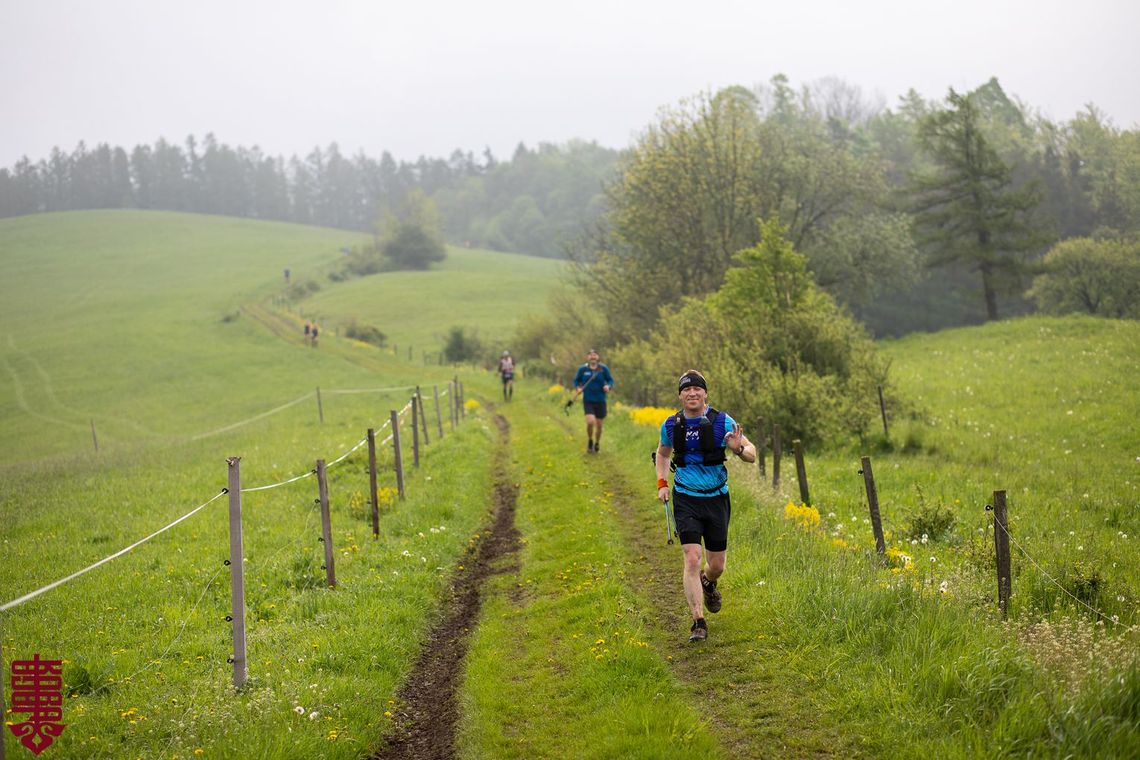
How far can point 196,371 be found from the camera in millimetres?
60375

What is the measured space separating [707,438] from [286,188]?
209m

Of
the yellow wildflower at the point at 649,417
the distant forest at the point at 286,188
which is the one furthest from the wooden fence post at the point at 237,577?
the distant forest at the point at 286,188

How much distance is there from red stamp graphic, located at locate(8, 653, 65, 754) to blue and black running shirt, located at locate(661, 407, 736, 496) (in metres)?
6.23

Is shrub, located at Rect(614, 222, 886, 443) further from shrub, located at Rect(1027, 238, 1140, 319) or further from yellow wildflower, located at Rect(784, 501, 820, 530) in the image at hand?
shrub, located at Rect(1027, 238, 1140, 319)

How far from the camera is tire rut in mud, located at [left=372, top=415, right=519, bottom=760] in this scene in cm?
710

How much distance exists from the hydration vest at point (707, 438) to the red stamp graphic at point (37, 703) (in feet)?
20.5

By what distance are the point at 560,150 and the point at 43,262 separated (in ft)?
371

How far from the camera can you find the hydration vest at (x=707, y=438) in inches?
340

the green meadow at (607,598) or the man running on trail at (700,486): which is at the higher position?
the man running on trail at (700,486)

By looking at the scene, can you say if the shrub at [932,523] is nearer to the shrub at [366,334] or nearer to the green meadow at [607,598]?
the green meadow at [607,598]

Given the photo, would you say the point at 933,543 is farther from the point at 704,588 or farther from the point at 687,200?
→ the point at 687,200

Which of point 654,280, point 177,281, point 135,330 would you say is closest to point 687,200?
point 654,280

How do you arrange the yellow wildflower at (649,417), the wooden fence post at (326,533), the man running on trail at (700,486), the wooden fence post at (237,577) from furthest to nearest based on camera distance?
the yellow wildflower at (649,417) → the wooden fence post at (326,533) → the man running on trail at (700,486) → the wooden fence post at (237,577)

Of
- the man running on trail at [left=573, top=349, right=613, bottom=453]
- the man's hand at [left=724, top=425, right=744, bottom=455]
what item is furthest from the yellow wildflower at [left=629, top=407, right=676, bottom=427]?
the man's hand at [left=724, top=425, right=744, bottom=455]
